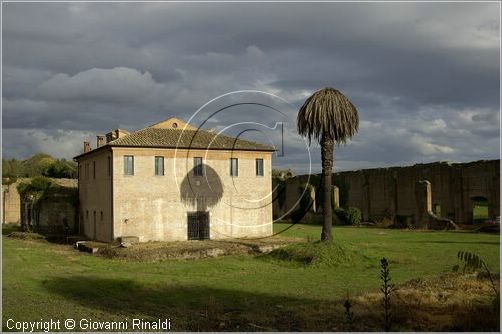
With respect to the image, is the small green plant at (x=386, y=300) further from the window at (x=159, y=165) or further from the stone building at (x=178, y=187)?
the window at (x=159, y=165)

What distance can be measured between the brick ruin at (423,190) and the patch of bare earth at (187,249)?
49.5 ft

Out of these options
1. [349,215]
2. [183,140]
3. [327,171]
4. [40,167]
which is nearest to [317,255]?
[327,171]

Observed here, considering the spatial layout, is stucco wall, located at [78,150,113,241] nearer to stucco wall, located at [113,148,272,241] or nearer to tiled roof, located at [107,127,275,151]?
stucco wall, located at [113,148,272,241]

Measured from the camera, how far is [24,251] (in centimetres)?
2823

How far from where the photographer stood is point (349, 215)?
1900 inches

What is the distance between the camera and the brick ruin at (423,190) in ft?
124

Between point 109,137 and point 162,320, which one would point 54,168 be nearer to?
point 109,137

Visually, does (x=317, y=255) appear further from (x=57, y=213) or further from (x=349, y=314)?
(x=57, y=213)

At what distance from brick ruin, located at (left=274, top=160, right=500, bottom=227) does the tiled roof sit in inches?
592

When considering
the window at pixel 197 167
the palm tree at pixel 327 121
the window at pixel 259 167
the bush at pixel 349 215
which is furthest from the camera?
the bush at pixel 349 215

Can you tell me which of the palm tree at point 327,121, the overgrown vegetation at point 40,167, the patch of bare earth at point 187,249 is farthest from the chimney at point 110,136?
the overgrown vegetation at point 40,167

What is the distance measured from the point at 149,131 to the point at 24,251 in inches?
388

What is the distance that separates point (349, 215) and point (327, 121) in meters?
26.2

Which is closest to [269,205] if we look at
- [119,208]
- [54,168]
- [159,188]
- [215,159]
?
[215,159]
